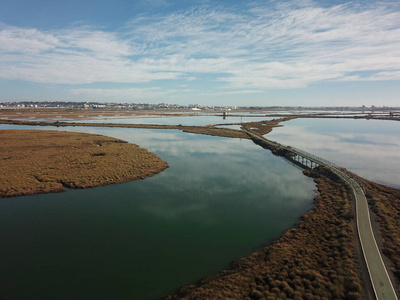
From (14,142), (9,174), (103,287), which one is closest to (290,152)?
(103,287)

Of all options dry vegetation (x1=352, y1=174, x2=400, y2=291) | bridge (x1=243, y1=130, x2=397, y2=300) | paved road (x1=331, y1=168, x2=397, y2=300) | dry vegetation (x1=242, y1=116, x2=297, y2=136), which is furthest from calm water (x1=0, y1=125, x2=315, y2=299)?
dry vegetation (x1=242, y1=116, x2=297, y2=136)

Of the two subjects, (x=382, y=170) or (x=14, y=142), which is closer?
(x=382, y=170)

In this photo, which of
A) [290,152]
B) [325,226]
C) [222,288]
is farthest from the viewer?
[290,152]

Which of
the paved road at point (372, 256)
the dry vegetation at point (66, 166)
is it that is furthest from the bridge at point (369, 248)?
the dry vegetation at point (66, 166)

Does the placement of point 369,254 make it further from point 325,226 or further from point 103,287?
point 103,287

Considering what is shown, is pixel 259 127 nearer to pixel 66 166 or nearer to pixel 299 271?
pixel 66 166
